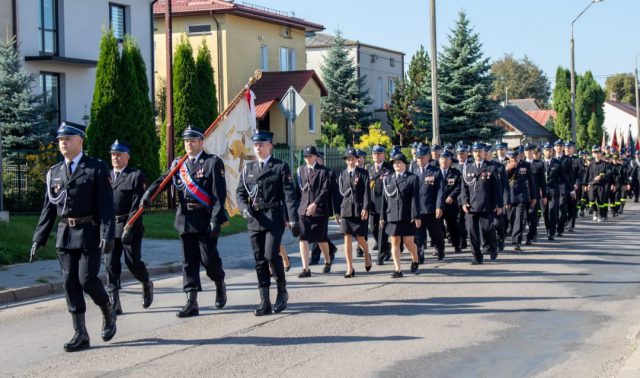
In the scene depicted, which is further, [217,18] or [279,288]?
[217,18]

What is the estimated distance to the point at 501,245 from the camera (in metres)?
16.4

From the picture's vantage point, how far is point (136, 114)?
24.2 meters

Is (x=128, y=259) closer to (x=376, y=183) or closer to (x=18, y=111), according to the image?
(x=376, y=183)

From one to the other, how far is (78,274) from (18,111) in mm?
16998

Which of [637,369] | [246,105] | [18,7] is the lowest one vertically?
[637,369]

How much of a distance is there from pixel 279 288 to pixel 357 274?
357 centimetres

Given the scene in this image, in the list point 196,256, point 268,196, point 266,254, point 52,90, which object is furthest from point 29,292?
point 52,90

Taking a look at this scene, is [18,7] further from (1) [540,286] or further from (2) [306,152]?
(1) [540,286]

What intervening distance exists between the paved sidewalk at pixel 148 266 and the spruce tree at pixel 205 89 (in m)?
8.75

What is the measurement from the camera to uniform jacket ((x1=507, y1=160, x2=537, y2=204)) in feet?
57.7

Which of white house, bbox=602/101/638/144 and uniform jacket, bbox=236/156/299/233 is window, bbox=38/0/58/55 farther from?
white house, bbox=602/101/638/144

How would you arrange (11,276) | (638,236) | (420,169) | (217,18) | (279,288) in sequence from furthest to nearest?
(217,18) → (638,236) → (420,169) → (11,276) → (279,288)

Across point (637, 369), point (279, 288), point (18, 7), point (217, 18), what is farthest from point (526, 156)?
point (217, 18)

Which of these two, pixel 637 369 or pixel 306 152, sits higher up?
pixel 306 152
